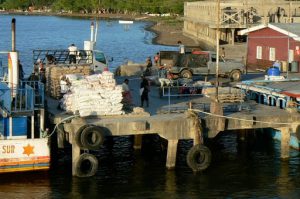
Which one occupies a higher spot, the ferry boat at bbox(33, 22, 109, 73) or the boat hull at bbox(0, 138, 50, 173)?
the ferry boat at bbox(33, 22, 109, 73)

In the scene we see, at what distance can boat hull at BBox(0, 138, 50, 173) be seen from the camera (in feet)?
91.2

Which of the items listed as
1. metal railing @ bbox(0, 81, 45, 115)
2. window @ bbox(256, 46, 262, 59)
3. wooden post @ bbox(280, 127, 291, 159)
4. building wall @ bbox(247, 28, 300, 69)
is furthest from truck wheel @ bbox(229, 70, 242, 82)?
metal railing @ bbox(0, 81, 45, 115)

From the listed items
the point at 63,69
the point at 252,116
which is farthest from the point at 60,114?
the point at 252,116

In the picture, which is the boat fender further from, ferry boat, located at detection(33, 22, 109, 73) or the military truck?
the military truck

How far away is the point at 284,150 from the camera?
30.9 meters

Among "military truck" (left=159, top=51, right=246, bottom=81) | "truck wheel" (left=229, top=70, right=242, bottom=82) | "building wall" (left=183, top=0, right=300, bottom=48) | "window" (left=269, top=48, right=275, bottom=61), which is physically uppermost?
"building wall" (left=183, top=0, right=300, bottom=48)

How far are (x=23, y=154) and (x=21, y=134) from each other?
0.86 m

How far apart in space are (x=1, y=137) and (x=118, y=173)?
15.9 feet

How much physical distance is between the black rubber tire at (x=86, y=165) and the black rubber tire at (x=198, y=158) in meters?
3.68

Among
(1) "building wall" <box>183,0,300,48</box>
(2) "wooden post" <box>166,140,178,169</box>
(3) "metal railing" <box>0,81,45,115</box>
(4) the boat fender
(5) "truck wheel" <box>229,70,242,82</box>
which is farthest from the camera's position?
(1) "building wall" <box>183,0,300,48</box>

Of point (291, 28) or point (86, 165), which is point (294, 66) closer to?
point (291, 28)

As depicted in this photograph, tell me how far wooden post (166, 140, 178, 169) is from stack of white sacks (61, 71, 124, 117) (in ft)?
7.75

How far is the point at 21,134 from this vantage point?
92.8ft

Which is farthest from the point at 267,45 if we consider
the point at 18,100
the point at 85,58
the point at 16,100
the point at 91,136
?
the point at 16,100
